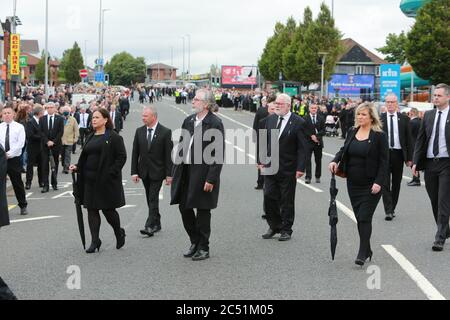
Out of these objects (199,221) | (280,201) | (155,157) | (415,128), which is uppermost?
(415,128)

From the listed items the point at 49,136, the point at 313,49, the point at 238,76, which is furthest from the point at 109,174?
the point at 238,76

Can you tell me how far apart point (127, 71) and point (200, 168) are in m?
177

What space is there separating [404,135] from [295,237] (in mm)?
2995

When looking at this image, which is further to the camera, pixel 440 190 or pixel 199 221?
pixel 440 190

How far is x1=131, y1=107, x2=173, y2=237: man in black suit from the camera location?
10.3 metres

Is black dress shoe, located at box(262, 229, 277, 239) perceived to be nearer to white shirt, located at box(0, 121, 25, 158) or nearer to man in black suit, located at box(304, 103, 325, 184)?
white shirt, located at box(0, 121, 25, 158)

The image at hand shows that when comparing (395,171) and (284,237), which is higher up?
(395,171)

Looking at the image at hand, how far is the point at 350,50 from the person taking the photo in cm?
11325

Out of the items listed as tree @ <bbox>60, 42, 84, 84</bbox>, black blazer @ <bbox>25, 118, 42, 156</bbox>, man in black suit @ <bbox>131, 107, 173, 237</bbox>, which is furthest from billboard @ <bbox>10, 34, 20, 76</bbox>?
tree @ <bbox>60, 42, 84, 84</bbox>

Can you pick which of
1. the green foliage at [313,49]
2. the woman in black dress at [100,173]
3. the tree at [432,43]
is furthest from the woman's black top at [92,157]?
the green foliage at [313,49]

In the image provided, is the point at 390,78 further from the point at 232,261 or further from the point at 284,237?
the point at 232,261

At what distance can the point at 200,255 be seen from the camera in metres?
8.61
